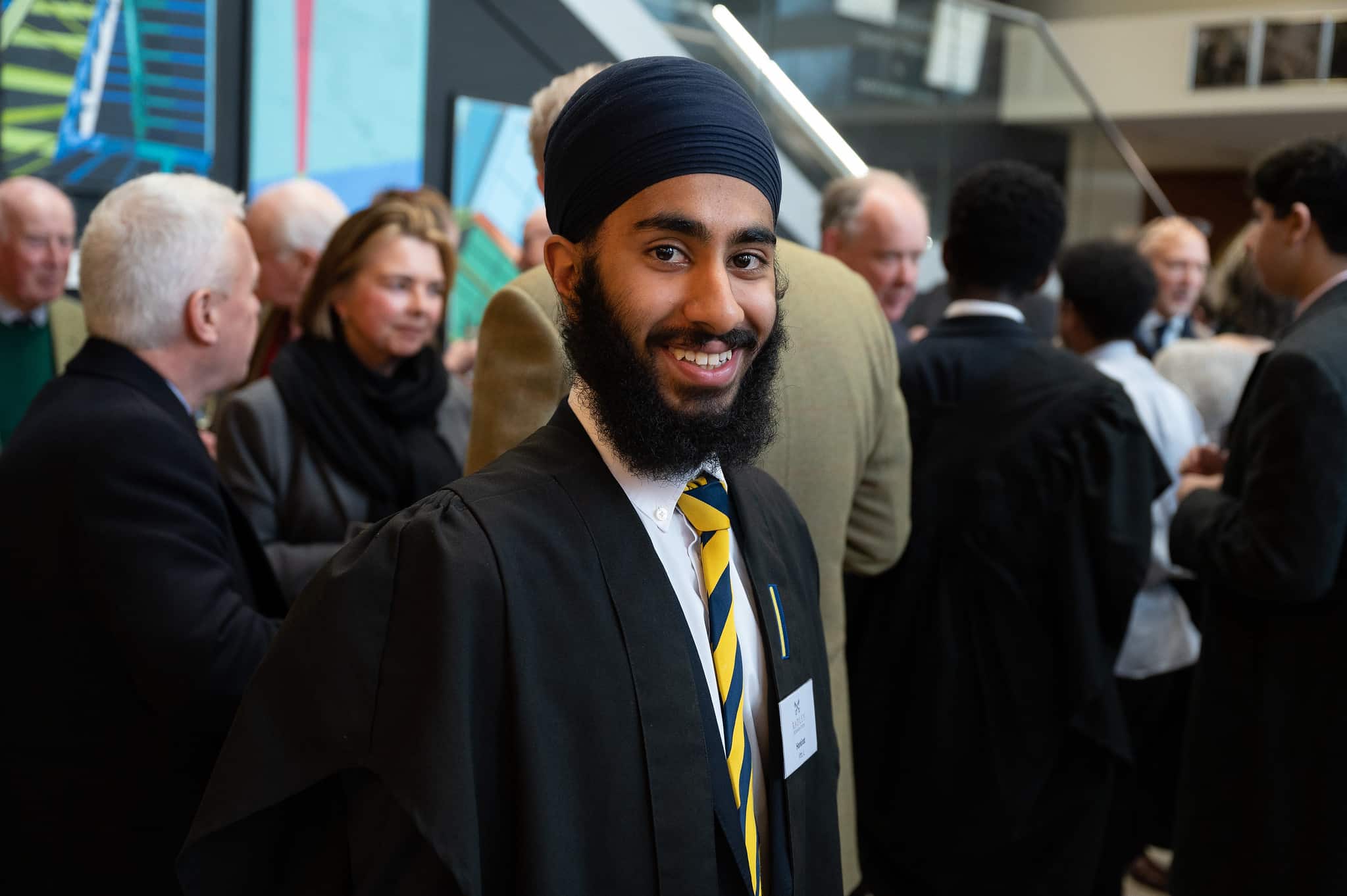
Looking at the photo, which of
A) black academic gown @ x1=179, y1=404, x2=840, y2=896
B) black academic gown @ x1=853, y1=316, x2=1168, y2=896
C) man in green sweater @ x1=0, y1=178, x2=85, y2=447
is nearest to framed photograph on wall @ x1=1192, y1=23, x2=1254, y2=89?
black academic gown @ x1=853, y1=316, x2=1168, y2=896

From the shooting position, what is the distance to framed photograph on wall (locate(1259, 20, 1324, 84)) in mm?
11055

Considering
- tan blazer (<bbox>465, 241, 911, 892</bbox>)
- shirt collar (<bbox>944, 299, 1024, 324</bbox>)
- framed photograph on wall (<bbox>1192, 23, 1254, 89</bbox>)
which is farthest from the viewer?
framed photograph on wall (<bbox>1192, 23, 1254, 89</bbox>)

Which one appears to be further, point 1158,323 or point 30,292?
point 1158,323

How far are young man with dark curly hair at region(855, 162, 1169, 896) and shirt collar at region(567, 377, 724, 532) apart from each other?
152 cm

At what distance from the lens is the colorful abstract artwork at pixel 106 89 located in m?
4.31

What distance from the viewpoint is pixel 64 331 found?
369 centimetres

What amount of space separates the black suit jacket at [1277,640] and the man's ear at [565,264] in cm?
159

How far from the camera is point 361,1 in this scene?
17.6 ft

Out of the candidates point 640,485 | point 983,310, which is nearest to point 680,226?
point 640,485

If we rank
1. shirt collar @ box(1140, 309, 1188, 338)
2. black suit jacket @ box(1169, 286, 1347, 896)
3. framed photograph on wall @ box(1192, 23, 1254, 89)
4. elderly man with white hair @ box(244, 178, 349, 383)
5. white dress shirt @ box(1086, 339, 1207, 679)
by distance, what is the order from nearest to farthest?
black suit jacket @ box(1169, 286, 1347, 896), white dress shirt @ box(1086, 339, 1207, 679), elderly man with white hair @ box(244, 178, 349, 383), shirt collar @ box(1140, 309, 1188, 338), framed photograph on wall @ box(1192, 23, 1254, 89)

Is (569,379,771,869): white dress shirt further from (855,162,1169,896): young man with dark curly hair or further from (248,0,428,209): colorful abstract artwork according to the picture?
(248,0,428,209): colorful abstract artwork

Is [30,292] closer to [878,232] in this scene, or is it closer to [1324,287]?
[878,232]

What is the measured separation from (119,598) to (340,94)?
4.20 meters

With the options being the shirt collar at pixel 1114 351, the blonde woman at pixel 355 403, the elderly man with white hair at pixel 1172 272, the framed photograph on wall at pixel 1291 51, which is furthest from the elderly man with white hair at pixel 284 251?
the framed photograph on wall at pixel 1291 51
